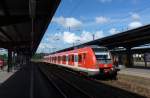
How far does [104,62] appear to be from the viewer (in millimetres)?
29891

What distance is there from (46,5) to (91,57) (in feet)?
32.7

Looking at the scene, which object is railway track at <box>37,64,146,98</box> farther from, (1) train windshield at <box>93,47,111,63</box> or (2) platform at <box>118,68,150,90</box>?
(2) platform at <box>118,68,150,90</box>

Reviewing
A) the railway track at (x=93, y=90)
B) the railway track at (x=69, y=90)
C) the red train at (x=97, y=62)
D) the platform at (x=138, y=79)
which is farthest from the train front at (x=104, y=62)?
the railway track at (x=69, y=90)

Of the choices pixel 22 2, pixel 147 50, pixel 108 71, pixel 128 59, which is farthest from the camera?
pixel 147 50

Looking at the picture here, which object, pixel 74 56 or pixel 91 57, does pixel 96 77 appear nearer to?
pixel 91 57

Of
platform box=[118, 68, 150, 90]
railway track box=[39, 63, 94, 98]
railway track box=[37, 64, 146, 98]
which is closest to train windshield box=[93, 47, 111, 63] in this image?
railway track box=[37, 64, 146, 98]

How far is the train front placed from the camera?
96.7 ft

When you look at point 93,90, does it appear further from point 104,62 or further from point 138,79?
point 138,79

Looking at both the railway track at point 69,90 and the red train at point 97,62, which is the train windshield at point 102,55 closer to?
the red train at point 97,62

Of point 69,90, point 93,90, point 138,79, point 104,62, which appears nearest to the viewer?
point 93,90

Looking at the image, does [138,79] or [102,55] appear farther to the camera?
[102,55]

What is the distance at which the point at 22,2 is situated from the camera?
21.1 m

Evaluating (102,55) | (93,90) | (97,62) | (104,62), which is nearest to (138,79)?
(104,62)

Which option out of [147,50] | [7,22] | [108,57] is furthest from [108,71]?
[147,50]
